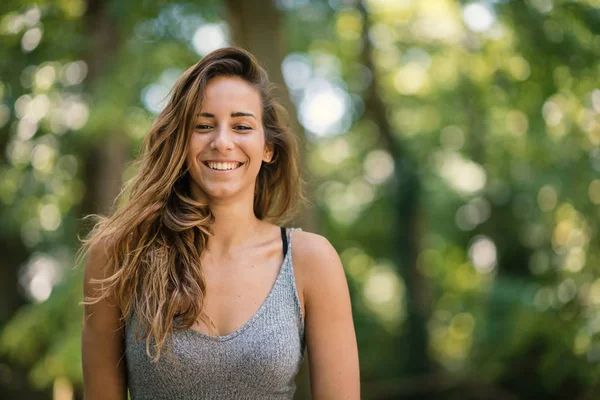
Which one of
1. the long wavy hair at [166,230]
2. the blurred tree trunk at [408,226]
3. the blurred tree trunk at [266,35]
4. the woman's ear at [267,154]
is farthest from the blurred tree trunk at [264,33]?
the blurred tree trunk at [408,226]

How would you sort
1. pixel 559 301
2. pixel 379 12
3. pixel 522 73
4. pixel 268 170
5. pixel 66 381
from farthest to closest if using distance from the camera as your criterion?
pixel 379 12, pixel 559 301, pixel 522 73, pixel 66 381, pixel 268 170

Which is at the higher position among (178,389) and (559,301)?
(178,389)

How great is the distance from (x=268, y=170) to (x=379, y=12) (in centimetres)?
975

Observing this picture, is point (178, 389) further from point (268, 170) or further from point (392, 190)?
point (392, 190)

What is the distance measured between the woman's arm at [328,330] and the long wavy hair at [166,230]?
0.36 m

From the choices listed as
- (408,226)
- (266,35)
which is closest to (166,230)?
Result: (266,35)

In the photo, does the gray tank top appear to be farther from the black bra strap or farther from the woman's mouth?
the woman's mouth

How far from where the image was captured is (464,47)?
→ 36.6 ft

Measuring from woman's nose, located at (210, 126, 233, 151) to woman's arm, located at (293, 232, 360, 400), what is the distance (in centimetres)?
49

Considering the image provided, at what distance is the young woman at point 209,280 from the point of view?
7.66 feet

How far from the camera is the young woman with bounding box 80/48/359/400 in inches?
92.0

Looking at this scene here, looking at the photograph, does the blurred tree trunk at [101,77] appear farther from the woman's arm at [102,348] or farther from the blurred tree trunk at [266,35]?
the woman's arm at [102,348]

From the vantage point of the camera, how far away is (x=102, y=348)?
2467 mm

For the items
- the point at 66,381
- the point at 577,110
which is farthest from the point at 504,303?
the point at 66,381
